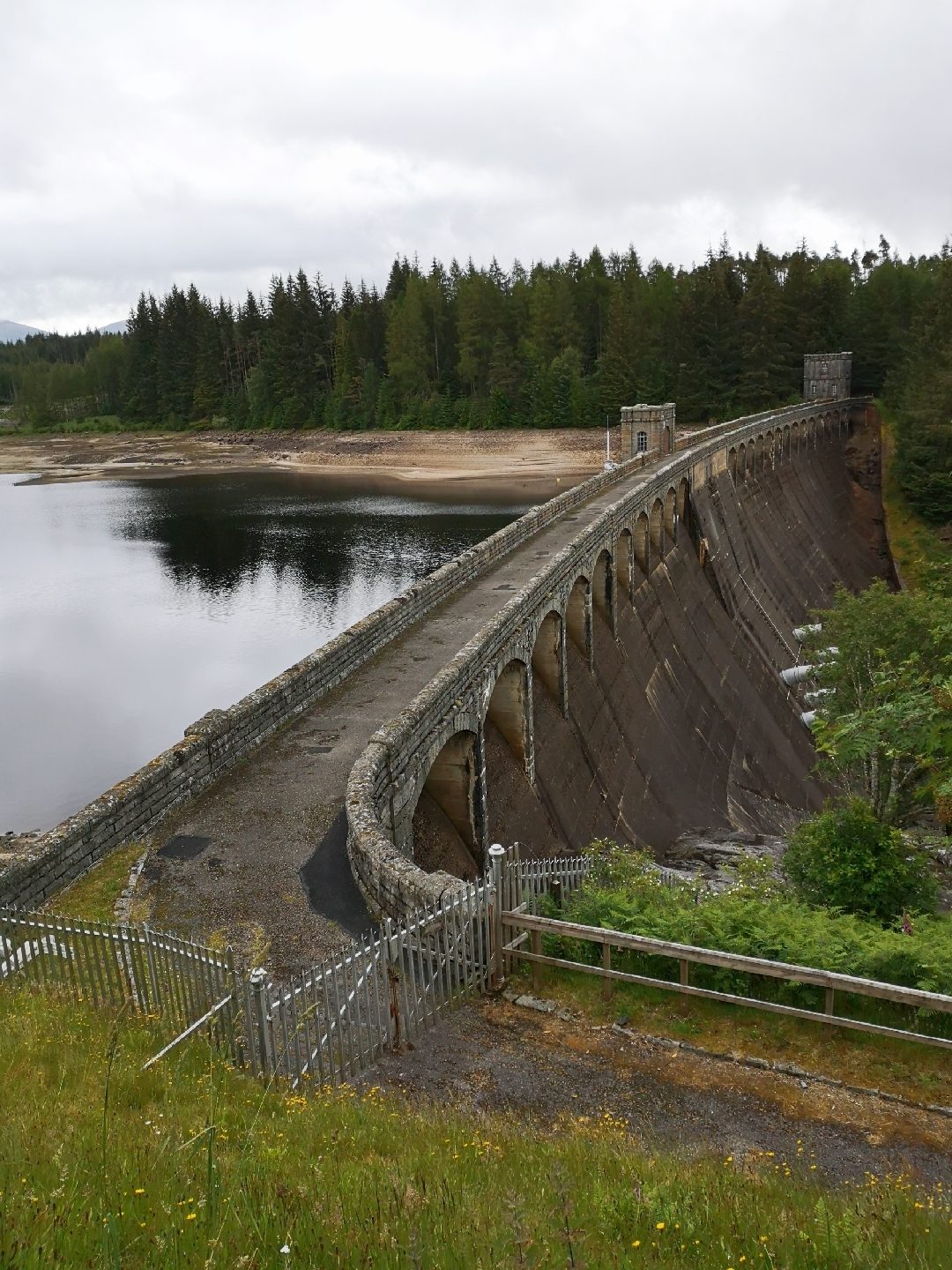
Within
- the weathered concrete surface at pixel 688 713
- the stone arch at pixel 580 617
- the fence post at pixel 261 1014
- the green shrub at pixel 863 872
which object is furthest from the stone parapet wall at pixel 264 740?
the green shrub at pixel 863 872

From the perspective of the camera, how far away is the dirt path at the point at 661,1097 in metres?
7.81

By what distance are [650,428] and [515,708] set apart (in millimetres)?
42341

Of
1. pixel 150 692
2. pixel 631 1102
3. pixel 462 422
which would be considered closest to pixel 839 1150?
pixel 631 1102

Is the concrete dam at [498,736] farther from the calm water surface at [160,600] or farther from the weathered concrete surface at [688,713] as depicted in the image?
the calm water surface at [160,600]

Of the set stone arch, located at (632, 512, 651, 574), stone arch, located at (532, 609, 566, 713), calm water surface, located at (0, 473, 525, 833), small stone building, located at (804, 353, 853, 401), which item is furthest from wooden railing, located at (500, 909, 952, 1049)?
small stone building, located at (804, 353, 853, 401)

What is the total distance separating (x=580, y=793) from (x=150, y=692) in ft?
75.3

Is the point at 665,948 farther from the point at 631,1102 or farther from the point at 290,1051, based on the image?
the point at 290,1051

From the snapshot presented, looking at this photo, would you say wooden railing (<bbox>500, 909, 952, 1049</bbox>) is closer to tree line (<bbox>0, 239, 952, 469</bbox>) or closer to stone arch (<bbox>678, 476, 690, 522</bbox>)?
stone arch (<bbox>678, 476, 690, 522</bbox>)

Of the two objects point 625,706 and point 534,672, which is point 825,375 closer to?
point 625,706

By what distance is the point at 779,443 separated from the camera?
7006 cm

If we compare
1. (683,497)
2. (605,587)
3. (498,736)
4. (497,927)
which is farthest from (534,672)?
(683,497)

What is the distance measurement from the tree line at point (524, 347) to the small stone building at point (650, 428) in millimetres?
18516

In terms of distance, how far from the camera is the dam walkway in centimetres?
1162

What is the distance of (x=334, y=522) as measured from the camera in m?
75.1
